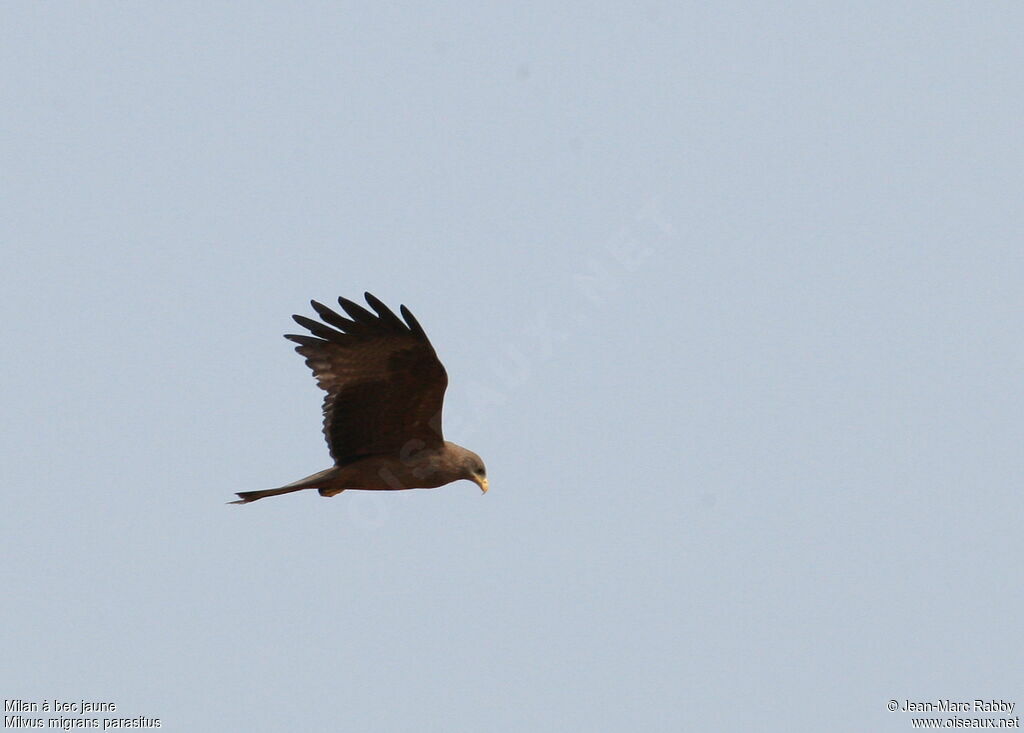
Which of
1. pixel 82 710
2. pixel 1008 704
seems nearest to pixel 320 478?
pixel 82 710

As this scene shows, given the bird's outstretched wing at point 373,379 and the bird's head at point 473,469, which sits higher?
the bird's outstretched wing at point 373,379

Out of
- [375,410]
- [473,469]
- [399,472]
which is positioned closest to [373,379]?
[375,410]

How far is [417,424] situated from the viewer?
12328mm

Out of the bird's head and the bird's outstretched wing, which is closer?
the bird's outstretched wing

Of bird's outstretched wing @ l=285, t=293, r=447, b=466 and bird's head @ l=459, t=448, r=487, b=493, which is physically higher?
bird's outstretched wing @ l=285, t=293, r=447, b=466

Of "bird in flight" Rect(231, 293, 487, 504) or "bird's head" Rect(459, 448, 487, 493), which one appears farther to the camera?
"bird's head" Rect(459, 448, 487, 493)

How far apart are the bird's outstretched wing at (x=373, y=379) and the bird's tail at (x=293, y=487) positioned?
0.23 meters

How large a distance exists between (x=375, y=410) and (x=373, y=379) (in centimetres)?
25

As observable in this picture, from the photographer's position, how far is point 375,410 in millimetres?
12320

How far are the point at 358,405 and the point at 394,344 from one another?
62 cm

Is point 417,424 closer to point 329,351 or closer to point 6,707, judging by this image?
point 329,351

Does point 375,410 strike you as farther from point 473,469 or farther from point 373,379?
point 473,469

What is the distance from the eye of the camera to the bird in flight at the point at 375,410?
12047 mm

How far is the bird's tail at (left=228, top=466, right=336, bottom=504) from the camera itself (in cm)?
1201
